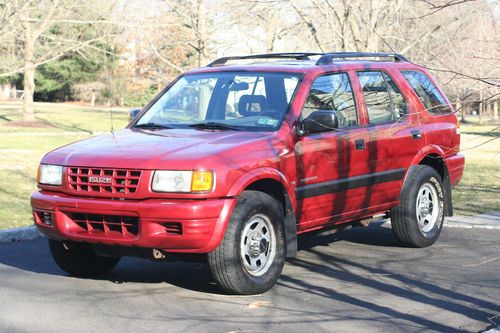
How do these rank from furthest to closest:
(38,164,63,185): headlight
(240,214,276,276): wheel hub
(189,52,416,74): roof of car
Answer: (189,52,416,74): roof of car
(38,164,63,185): headlight
(240,214,276,276): wheel hub

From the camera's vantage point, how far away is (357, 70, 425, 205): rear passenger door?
8.11 metres

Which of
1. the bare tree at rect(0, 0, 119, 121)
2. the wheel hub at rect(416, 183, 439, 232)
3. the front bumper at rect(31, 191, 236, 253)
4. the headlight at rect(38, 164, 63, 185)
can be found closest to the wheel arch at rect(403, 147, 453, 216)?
the wheel hub at rect(416, 183, 439, 232)

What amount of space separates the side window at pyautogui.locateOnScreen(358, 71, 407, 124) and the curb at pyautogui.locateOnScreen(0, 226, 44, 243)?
152 inches

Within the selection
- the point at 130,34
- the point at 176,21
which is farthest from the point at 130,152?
the point at 130,34

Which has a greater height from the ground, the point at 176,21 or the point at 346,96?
the point at 176,21

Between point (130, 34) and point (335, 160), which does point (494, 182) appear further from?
point (130, 34)

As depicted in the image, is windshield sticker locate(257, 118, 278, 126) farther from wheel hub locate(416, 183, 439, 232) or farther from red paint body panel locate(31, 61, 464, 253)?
wheel hub locate(416, 183, 439, 232)

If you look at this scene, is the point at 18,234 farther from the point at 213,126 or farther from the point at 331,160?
the point at 331,160

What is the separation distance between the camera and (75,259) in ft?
23.7

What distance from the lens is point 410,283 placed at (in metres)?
7.09

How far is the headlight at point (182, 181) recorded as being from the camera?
6219mm

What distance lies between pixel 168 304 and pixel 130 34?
21972mm

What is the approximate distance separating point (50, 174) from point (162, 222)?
1.18 meters

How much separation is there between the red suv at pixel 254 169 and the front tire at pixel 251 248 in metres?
0.01
